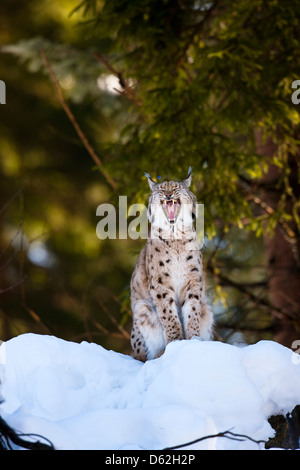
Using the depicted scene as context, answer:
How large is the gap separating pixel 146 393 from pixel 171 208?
1582 millimetres

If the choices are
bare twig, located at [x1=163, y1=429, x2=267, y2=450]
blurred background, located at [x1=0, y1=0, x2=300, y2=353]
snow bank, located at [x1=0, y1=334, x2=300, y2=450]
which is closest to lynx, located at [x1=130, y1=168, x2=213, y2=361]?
snow bank, located at [x1=0, y1=334, x2=300, y2=450]

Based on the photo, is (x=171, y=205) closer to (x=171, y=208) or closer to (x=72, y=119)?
(x=171, y=208)

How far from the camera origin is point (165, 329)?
5027mm

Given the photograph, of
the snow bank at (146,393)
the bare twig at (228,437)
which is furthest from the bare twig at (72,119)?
the bare twig at (228,437)

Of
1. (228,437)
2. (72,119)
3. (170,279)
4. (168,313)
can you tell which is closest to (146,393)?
(228,437)

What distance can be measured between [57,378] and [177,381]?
2.60ft

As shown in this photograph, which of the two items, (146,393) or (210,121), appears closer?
(146,393)

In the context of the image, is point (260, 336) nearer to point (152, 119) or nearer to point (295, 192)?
point (295, 192)

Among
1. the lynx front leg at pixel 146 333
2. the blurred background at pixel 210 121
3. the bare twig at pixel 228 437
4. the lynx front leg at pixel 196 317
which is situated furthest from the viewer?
the blurred background at pixel 210 121

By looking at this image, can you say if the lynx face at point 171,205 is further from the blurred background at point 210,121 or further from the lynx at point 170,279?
the blurred background at point 210,121

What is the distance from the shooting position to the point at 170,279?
201 inches

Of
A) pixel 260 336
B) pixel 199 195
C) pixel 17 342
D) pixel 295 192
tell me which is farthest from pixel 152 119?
pixel 17 342

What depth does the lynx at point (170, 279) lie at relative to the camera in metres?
4.90

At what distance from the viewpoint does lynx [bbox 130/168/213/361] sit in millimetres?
4898
